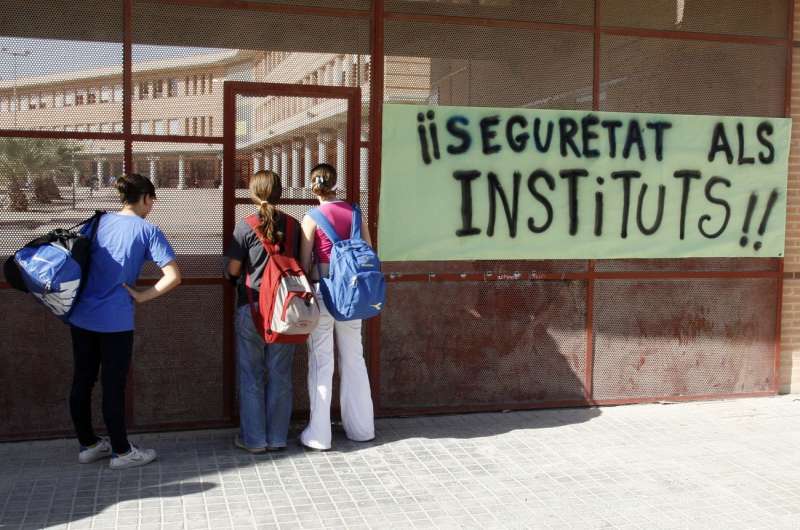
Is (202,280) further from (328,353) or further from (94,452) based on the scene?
(94,452)

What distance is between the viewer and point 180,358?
6.26 m

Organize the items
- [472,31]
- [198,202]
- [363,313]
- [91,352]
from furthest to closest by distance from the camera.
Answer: [472,31] < [198,202] < [363,313] < [91,352]

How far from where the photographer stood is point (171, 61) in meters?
6.13

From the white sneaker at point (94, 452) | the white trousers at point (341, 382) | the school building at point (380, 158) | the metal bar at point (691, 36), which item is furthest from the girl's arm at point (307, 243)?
the metal bar at point (691, 36)

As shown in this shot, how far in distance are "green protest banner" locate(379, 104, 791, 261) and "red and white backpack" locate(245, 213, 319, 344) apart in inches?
40.3

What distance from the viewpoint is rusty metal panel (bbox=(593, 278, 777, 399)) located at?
23.4 ft

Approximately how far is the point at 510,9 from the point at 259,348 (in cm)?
308

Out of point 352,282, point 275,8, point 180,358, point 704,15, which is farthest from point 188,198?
point 704,15

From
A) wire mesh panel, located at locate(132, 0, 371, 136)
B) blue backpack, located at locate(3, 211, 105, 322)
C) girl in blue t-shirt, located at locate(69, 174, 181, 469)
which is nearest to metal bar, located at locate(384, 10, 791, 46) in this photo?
wire mesh panel, located at locate(132, 0, 371, 136)

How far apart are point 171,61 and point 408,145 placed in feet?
5.57

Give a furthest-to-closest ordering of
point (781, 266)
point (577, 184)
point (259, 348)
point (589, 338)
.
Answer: point (781, 266)
point (589, 338)
point (577, 184)
point (259, 348)

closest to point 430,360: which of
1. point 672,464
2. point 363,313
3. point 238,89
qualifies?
point 363,313

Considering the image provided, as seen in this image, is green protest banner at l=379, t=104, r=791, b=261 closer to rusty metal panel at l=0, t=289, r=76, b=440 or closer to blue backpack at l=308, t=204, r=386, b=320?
blue backpack at l=308, t=204, r=386, b=320

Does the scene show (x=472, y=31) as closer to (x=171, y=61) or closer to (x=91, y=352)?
(x=171, y=61)
